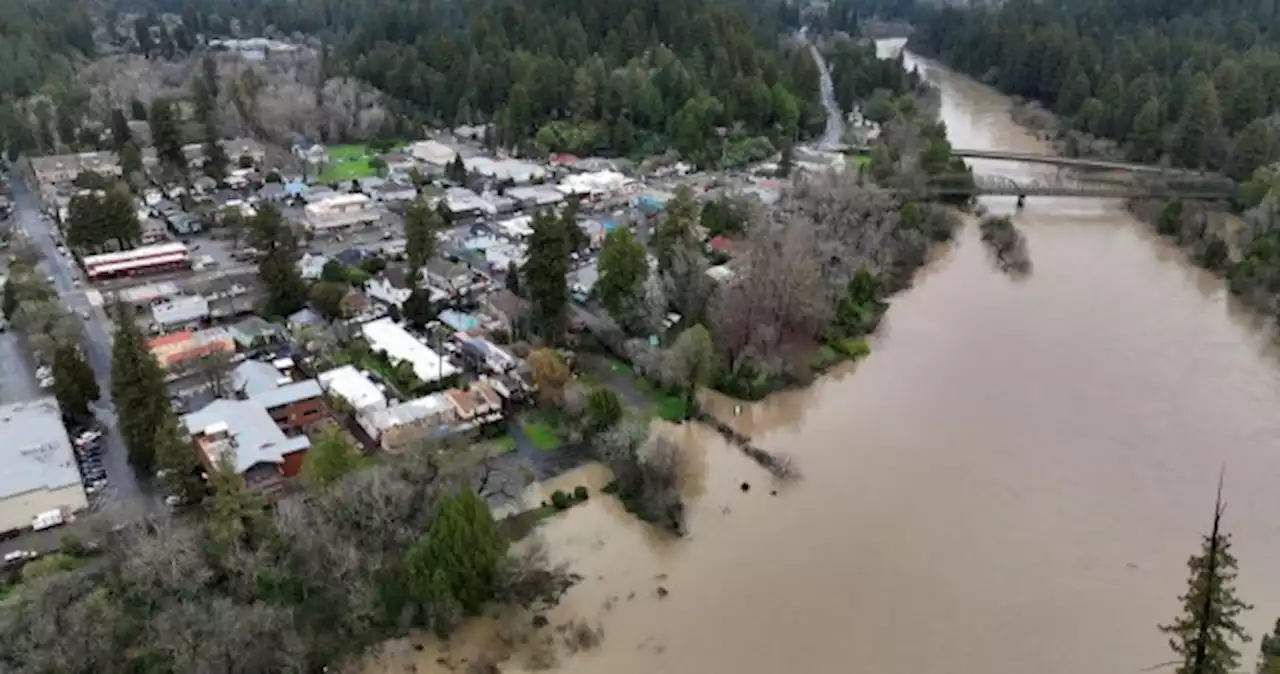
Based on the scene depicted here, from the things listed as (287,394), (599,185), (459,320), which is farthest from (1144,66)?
(287,394)

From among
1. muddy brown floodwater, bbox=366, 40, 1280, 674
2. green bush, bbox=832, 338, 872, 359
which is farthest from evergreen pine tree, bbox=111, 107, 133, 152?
green bush, bbox=832, 338, 872, 359

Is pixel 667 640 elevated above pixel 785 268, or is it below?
below

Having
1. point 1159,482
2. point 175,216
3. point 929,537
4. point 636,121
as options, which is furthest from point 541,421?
point 636,121

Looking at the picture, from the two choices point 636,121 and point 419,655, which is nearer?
point 419,655

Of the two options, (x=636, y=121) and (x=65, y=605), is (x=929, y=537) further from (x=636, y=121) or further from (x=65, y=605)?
(x=636, y=121)

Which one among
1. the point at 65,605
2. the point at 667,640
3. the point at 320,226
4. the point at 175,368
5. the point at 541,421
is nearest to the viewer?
the point at 65,605

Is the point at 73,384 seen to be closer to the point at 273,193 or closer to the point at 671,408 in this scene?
the point at 671,408

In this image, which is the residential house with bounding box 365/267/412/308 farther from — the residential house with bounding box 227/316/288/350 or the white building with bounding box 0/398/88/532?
the white building with bounding box 0/398/88/532
